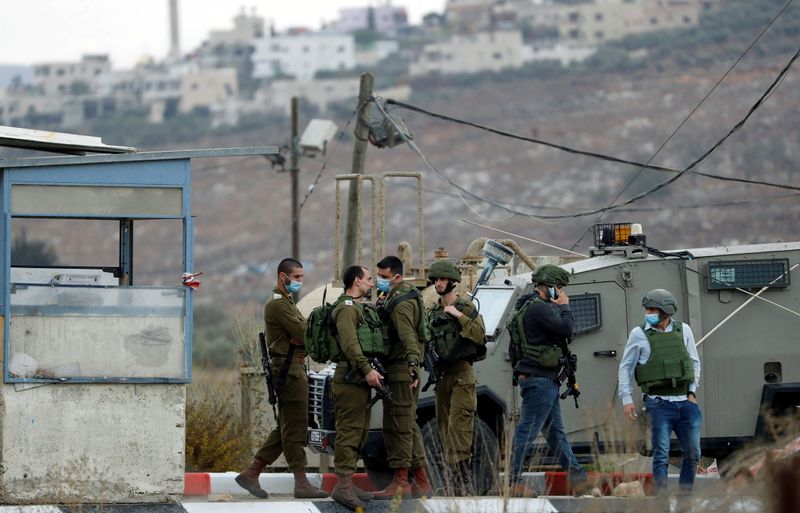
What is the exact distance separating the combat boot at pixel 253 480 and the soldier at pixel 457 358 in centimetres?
147

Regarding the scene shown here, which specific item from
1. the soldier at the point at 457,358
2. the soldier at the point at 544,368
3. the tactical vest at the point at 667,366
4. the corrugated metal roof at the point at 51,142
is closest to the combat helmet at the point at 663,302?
the tactical vest at the point at 667,366

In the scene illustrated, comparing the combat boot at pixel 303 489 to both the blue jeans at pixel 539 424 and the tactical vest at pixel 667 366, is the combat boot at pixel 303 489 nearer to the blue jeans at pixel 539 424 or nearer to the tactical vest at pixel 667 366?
the blue jeans at pixel 539 424

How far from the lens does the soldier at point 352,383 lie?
33.8ft

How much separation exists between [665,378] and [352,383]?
2378 mm

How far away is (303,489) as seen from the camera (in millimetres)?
11094

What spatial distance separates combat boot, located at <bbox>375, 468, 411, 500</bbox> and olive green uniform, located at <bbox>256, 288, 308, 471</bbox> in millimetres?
726

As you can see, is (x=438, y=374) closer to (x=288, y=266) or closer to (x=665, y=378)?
(x=288, y=266)

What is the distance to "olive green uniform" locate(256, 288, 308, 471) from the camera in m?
11.0

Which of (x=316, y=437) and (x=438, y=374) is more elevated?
(x=438, y=374)

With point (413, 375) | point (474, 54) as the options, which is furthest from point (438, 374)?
point (474, 54)

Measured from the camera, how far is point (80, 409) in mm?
10148

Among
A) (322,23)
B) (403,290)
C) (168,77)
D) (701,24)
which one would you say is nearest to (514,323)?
(403,290)

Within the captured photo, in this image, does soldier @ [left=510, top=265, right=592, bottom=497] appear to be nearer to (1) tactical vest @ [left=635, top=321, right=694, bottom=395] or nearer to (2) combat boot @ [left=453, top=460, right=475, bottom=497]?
(2) combat boot @ [left=453, top=460, right=475, bottom=497]

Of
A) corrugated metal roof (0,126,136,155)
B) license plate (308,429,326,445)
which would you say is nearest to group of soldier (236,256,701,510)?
license plate (308,429,326,445)
